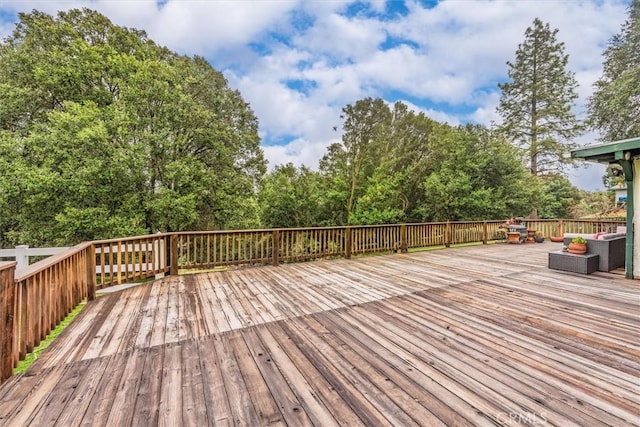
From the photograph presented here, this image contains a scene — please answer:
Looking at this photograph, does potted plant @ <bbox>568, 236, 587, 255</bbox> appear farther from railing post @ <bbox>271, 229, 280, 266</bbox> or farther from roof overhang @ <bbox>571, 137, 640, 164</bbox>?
railing post @ <bbox>271, 229, 280, 266</bbox>

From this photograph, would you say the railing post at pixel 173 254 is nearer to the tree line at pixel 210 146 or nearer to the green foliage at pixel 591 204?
the tree line at pixel 210 146

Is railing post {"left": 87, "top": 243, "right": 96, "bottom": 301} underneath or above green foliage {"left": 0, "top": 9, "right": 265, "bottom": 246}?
underneath

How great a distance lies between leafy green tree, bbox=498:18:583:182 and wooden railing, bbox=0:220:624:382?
6.92 m

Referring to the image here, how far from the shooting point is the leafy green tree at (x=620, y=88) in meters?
11.8

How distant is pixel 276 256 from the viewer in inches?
228

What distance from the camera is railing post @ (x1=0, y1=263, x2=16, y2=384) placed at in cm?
188

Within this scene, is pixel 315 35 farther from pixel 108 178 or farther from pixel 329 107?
pixel 108 178

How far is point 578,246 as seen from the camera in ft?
16.5

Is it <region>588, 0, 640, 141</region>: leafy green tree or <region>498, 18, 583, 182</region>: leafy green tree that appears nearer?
<region>588, 0, 640, 141</region>: leafy green tree

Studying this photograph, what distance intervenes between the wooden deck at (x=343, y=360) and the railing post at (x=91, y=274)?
166 millimetres

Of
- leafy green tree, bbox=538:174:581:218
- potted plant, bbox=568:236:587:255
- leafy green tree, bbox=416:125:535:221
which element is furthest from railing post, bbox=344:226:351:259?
leafy green tree, bbox=538:174:581:218

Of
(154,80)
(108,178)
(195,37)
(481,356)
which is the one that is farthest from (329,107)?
(481,356)

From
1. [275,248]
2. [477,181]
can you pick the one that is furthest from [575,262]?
[477,181]

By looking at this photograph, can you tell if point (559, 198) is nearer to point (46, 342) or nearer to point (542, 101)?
point (542, 101)
